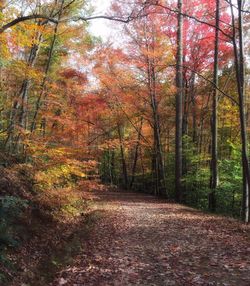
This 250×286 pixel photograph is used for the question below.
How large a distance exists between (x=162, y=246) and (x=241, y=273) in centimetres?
229

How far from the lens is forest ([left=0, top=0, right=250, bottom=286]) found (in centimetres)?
582

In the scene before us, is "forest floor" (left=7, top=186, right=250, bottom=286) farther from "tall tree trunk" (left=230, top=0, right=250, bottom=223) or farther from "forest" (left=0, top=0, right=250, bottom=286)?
"tall tree trunk" (left=230, top=0, right=250, bottom=223)

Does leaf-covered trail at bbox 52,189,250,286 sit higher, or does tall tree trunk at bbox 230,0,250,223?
tall tree trunk at bbox 230,0,250,223

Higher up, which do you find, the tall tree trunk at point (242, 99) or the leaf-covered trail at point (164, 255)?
the tall tree trunk at point (242, 99)

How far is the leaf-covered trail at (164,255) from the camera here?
5148 millimetres

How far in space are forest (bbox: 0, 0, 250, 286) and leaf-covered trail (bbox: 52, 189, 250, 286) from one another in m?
0.02

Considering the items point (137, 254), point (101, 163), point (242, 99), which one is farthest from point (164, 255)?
point (101, 163)

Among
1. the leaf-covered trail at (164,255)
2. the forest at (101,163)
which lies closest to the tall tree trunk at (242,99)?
the forest at (101,163)

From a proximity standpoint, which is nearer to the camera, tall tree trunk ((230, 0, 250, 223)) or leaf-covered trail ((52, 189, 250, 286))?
leaf-covered trail ((52, 189, 250, 286))

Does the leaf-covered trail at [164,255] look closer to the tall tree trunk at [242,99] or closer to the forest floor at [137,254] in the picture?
the forest floor at [137,254]

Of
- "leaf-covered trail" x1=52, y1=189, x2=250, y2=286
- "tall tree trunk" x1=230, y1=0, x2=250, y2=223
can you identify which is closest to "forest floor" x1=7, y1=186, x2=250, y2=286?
"leaf-covered trail" x1=52, y1=189, x2=250, y2=286

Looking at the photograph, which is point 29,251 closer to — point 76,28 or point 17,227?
point 17,227

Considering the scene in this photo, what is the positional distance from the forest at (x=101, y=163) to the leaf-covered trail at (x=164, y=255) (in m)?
0.02

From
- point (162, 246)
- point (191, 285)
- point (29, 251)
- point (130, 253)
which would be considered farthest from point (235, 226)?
point (29, 251)
